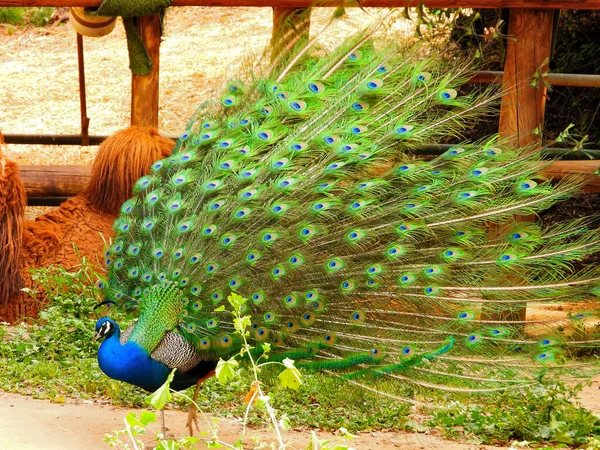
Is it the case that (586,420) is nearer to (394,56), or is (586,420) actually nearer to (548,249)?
(548,249)

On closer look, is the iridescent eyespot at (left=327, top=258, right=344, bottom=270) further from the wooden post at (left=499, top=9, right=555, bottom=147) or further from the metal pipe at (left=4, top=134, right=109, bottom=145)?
the metal pipe at (left=4, top=134, right=109, bottom=145)

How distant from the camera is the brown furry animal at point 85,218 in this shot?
267 inches

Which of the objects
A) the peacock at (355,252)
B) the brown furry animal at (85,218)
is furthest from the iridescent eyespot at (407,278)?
the brown furry animal at (85,218)

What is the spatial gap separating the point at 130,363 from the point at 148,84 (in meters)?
3.05

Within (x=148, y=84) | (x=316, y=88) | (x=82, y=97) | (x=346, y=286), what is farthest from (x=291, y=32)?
(x=82, y=97)

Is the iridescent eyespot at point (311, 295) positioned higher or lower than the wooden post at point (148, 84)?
lower

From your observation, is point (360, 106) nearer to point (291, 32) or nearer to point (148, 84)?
point (291, 32)

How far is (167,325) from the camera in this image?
470 cm

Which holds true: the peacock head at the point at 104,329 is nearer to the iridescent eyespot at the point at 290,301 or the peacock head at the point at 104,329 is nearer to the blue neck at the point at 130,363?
the blue neck at the point at 130,363

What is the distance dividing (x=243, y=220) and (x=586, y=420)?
2.38 m

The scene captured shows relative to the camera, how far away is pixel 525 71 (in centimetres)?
650

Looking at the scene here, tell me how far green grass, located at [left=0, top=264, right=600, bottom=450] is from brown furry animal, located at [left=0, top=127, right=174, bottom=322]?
0.26 metres

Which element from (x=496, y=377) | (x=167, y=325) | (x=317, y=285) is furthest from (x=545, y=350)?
(x=167, y=325)

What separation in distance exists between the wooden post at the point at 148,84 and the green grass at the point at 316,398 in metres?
1.43
